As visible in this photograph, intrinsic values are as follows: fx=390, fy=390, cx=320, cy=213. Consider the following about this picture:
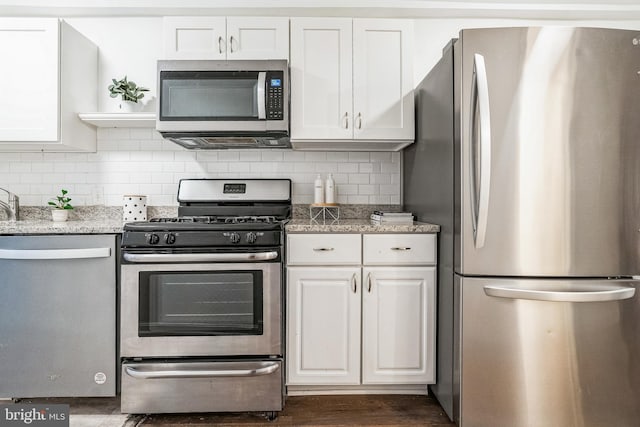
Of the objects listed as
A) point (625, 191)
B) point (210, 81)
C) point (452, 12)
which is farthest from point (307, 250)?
point (452, 12)

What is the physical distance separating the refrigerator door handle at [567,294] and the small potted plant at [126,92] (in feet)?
7.65

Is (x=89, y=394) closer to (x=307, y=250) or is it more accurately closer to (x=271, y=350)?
(x=271, y=350)

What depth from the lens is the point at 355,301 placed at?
2066mm

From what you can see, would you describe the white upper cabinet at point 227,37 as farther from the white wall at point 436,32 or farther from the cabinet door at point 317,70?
the white wall at point 436,32

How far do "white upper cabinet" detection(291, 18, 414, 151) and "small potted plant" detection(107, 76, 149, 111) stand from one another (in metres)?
1.04

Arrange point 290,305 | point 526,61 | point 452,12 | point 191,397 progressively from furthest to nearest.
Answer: point 452,12, point 290,305, point 191,397, point 526,61

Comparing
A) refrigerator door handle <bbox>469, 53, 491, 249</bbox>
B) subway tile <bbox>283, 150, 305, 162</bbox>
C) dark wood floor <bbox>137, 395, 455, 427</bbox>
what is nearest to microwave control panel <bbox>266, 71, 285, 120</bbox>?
subway tile <bbox>283, 150, 305, 162</bbox>

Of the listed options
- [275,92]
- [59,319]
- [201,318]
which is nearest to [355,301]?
[201,318]

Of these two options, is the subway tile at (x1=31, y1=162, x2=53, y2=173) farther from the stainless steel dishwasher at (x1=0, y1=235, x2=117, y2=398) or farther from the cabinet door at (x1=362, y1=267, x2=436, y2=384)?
the cabinet door at (x1=362, y1=267, x2=436, y2=384)

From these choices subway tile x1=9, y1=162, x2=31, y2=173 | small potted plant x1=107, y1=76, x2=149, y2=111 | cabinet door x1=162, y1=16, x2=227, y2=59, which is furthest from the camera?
subway tile x1=9, y1=162, x2=31, y2=173

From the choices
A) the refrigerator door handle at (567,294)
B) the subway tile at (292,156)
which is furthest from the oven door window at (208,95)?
the refrigerator door handle at (567,294)

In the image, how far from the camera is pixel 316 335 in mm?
2064

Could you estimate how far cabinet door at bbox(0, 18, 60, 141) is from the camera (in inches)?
88.5

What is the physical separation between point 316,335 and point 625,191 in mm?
1579
